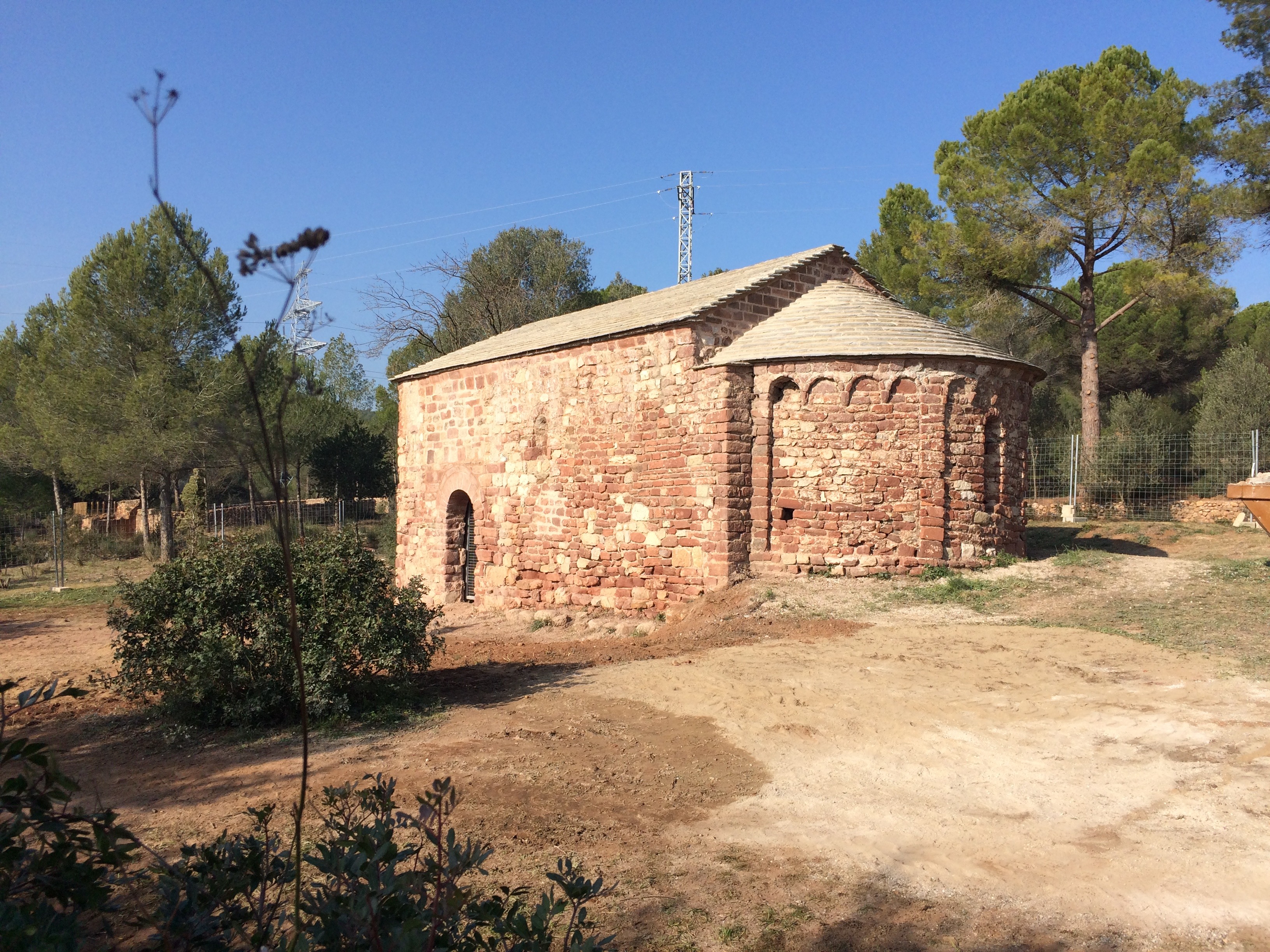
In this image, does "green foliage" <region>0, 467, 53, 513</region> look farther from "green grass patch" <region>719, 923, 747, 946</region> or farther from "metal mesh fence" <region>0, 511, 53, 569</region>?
"green grass patch" <region>719, 923, 747, 946</region>

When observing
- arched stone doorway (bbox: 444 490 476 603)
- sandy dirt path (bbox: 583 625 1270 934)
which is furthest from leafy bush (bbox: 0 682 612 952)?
arched stone doorway (bbox: 444 490 476 603)

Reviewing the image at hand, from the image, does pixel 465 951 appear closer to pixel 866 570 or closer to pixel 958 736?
pixel 958 736

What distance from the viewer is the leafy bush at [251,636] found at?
6031 millimetres

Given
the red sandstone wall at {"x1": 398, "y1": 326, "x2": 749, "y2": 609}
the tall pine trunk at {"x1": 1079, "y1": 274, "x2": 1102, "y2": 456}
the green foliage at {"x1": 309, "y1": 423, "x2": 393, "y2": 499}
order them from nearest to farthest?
1. the red sandstone wall at {"x1": 398, "y1": 326, "x2": 749, "y2": 609}
2. the tall pine trunk at {"x1": 1079, "y1": 274, "x2": 1102, "y2": 456}
3. the green foliage at {"x1": 309, "y1": 423, "x2": 393, "y2": 499}

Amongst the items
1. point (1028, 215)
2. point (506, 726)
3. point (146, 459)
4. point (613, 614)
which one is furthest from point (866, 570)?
point (146, 459)

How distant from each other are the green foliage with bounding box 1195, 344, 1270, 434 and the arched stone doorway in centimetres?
1759

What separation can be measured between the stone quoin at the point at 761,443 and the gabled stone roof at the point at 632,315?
0.07 meters

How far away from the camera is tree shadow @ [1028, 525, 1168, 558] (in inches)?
494

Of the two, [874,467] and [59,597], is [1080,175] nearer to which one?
[874,467]

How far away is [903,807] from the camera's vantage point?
448 cm

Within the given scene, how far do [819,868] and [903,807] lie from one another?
951mm

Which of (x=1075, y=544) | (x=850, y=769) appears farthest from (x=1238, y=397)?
(x=850, y=769)

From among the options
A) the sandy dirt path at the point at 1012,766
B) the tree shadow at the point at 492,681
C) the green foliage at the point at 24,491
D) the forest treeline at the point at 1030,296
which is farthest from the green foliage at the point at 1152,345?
the green foliage at the point at 24,491

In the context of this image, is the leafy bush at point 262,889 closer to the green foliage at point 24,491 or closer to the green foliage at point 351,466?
the green foliage at point 351,466
